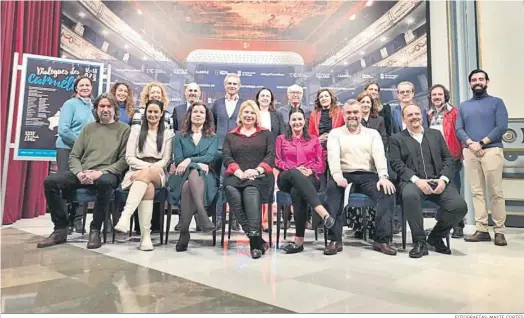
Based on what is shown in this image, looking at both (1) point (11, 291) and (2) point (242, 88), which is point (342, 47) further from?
(1) point (11, 291)

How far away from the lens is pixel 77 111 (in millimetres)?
3201

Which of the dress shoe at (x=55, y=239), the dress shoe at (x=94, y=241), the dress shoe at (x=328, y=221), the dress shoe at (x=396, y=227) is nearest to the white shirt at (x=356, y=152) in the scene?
the dress shoe at (x=328, y=221)

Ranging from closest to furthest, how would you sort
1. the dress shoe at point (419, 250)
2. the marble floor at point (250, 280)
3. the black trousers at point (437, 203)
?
the marble floor at point (250, 280) < the dress shoe at point (419, 250) < the black trousers at point (437, 203)

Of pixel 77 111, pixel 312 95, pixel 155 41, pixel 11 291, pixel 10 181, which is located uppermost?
pixel 155 41

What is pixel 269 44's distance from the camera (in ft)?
A: 17.0

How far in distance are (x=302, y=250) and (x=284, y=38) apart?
351 cm

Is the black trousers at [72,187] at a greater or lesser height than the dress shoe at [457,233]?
greater

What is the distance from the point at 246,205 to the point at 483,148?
215cm

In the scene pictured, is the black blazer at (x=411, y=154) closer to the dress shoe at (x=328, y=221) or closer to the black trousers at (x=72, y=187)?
the dress shoe at (x=328, y=221)

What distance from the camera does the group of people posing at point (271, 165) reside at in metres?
2.58

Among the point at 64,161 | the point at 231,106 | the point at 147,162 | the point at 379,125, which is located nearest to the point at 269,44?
the point at 231,106

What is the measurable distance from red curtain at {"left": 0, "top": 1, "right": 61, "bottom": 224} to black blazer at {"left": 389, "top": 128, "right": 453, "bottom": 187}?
3.76 meters

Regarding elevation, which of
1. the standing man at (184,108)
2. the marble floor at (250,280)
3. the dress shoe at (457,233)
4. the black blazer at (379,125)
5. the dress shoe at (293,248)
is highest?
the standing man at (184,108)

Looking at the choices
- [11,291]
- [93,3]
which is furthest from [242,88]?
[11,291]
